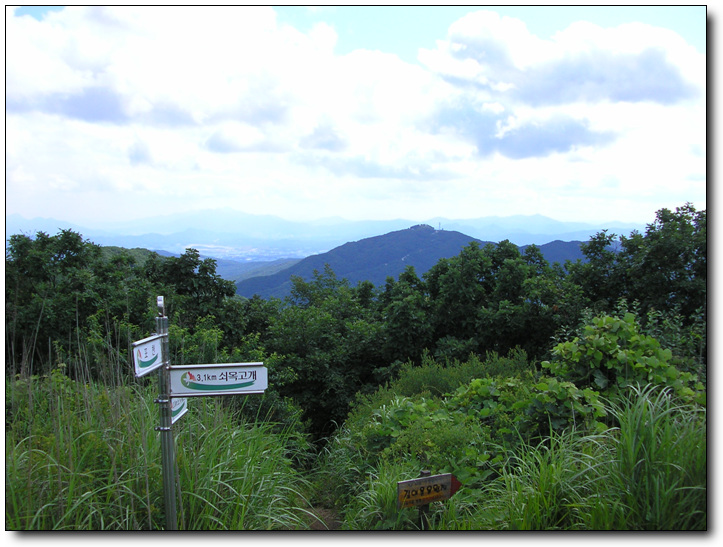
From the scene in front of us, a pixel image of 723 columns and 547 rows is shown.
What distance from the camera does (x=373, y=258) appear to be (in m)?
37.9

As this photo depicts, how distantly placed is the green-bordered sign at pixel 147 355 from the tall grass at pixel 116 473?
61 centimetres

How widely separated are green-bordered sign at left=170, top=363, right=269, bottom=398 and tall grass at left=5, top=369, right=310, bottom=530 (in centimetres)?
55

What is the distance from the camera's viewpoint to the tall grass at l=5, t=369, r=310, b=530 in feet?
8.59

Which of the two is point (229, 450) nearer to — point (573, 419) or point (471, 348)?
point (573, 419)

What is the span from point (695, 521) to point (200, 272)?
10.8 meters

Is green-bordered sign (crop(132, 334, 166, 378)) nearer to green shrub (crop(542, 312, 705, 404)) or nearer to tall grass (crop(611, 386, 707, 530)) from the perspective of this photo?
tall grass (crop(611, 386, 707, 530))

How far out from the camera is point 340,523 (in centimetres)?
350

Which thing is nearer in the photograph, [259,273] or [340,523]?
[340,523]

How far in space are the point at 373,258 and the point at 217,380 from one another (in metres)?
35.6

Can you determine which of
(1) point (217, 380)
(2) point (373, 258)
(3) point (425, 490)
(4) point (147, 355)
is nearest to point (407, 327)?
(3) point (425, 490)

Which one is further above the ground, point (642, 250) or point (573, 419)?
point (642, 250)

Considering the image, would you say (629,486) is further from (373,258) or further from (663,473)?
(373,258)

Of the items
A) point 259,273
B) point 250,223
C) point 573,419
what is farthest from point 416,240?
point 573,419

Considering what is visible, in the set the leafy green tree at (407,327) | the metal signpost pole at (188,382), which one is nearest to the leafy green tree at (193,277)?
the leafy green tree at (407,327)
